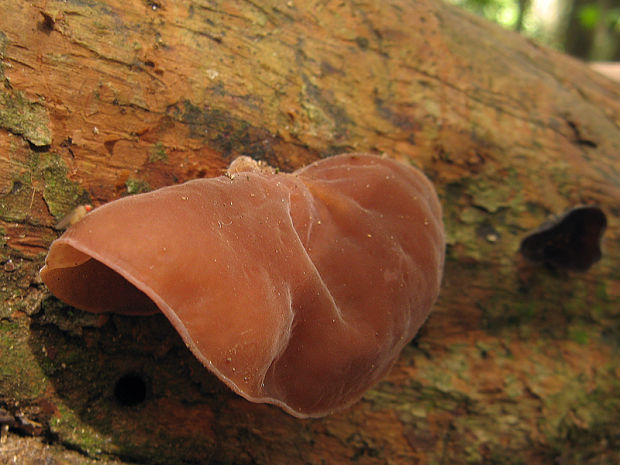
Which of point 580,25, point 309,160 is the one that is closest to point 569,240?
point 309,160

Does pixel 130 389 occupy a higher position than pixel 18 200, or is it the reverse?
pixel 18 200

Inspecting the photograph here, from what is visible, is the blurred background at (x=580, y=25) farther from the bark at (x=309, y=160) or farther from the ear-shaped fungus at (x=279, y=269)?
the ear-shaped fungus at (x=279, y=269)

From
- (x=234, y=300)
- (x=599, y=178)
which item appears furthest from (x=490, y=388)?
(x=234, y=300)

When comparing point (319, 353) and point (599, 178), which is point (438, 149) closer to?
point (599, 178)

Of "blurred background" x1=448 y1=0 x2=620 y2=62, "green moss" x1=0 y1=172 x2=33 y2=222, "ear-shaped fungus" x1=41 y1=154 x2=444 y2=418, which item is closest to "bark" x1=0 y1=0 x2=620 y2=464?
"green moss" x1=0 y1=172 x2=33 y2=222

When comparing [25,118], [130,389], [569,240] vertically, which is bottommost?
[130,389]

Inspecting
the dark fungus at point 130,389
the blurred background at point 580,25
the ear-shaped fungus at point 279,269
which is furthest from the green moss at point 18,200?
the blurred background at point 580,25

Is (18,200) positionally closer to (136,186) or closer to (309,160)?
(136,186)

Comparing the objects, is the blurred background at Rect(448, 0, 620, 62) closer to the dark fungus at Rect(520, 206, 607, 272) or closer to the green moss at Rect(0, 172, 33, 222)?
the dark fungus at Rect(520, 206, 607, 272)
